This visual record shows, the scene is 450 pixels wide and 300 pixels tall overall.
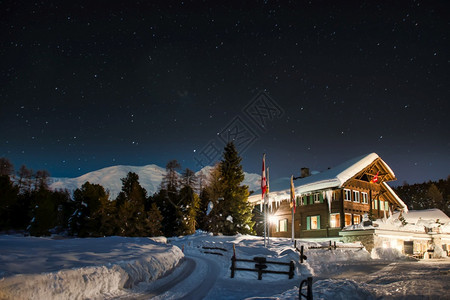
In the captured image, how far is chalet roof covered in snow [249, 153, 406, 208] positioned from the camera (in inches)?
1342

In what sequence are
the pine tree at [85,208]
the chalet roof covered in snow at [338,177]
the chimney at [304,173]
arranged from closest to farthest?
the chalet roof covered in snow at [338,177] → the chimney at [304,173] → the pine tree at [85,208]

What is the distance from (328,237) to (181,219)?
2209 centimetres

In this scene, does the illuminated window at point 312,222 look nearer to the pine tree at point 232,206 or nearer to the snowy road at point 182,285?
the pine tree at point 232,206

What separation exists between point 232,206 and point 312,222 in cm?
903

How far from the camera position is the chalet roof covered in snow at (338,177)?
112 feet

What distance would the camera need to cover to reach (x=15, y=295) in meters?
7.99

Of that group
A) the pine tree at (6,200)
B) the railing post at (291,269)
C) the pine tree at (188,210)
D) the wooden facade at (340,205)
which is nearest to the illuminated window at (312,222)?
the wooden facade at (340,205)

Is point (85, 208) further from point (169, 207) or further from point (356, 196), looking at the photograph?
point (356, 196)

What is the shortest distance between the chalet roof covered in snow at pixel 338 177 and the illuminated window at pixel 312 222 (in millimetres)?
2799

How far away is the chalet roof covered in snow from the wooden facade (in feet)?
0.39

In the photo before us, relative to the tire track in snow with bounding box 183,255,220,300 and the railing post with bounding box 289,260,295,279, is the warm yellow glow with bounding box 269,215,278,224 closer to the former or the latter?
the tire track in snow with bounding box 183,255,220,300

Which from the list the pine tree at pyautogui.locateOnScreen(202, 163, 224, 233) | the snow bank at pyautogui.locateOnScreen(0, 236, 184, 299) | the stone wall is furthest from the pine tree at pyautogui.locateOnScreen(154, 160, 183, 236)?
the snow bank at pyautogui.locateOnScreen(0, 236, 184, 299)

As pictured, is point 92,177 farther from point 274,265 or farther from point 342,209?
point 274,265

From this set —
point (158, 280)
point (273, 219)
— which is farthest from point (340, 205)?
point (158, 280)
